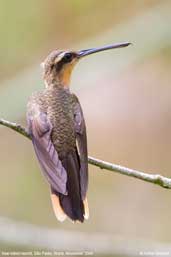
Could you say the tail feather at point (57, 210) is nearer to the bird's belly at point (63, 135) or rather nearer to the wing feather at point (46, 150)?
the wing feather at point (46, 150)

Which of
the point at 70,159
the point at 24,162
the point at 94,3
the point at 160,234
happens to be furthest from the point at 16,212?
the point at 70,159

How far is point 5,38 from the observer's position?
1035 centimetres

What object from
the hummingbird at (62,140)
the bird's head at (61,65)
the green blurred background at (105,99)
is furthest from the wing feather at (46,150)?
the green blurred background at (105,99)

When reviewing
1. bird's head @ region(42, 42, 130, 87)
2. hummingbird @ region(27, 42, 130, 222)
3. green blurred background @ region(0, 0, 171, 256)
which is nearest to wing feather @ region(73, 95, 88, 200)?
hummingbird @ region(27, 42, 130, 222)

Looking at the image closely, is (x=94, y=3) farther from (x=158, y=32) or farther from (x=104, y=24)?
(x=158, y=32)

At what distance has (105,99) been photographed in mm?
11297

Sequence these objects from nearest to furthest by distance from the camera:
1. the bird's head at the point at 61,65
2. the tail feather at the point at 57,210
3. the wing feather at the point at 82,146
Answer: the tail feather at the point at 57,210 → the wing feather at the point at 82,146 → the bird's head at the point at 61,65

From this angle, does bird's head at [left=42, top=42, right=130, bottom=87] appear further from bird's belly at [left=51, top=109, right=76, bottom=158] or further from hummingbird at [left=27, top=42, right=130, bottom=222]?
bird's belly at [left=51, top=109, right=76, bottom=158]

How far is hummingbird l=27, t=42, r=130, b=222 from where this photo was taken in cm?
567

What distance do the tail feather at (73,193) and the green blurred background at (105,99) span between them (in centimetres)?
339

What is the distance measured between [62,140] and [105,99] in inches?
209

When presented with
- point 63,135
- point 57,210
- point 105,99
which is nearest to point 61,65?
point 63,135

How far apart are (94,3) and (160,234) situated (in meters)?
3.49

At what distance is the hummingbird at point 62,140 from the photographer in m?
5.67
